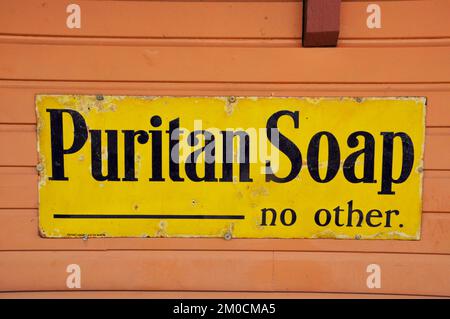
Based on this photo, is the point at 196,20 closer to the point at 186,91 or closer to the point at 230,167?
the point at 186,91

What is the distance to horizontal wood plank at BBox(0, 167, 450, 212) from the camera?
6.31 ft

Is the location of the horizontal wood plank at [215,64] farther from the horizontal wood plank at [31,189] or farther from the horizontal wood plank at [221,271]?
the horizontal wood plank at [221,271]

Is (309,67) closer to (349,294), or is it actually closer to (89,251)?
(349,294)

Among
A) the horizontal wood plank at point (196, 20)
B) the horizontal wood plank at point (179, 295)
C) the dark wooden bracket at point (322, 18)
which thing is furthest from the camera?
the horizontal wood plank at point (179, 295)

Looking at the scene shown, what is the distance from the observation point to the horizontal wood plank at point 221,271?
1.96 metres

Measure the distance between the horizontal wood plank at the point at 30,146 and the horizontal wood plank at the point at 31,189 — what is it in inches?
1.6

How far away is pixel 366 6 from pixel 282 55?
485 millimetres

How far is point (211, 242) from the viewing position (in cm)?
197

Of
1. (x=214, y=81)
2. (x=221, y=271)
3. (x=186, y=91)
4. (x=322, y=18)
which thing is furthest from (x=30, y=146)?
(x=322, y=18)

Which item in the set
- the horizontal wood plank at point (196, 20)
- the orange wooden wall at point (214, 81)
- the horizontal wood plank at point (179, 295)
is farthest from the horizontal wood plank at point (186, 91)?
A: the horizontal wood plank at point (179, 295)

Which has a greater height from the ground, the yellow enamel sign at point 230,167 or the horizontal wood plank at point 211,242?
the yellow enamel sign at point 230,167

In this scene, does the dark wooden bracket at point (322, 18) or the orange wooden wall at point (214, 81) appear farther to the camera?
the orange wooden wall at point (214, 81)

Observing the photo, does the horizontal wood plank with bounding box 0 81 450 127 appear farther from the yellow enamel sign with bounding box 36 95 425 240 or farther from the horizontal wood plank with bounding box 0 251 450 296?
the horizontal wood plank with bounding box 0 251 450 296

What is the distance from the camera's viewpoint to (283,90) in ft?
6.25
